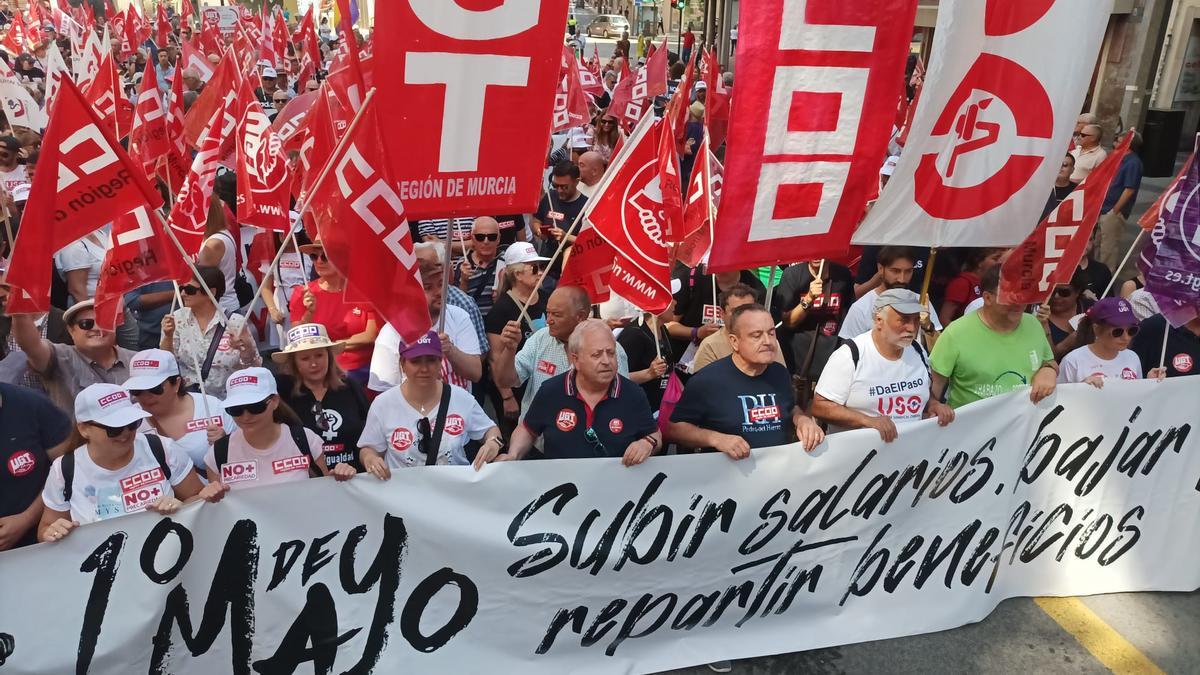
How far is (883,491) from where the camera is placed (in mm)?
4098

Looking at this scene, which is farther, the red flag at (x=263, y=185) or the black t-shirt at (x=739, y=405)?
the red flag at (x=263, y=185)

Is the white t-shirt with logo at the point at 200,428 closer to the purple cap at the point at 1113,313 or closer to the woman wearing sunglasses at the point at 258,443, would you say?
the woman wearing sunglasses at the point at 258,443

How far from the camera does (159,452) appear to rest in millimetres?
3543

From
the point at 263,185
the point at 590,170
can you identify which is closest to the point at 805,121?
the point at 263,185

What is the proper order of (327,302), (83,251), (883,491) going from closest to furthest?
(883,491)
(327,302)
(83,251)

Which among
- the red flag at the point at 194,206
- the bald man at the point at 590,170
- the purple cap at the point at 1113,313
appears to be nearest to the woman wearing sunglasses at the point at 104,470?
the red flag at the point at 194,206

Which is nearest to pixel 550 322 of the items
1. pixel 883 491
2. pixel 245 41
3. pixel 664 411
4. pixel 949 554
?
pixel 664 411

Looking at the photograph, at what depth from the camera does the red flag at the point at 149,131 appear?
24.3 ft

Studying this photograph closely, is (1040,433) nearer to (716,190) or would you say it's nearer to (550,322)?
(550,322)

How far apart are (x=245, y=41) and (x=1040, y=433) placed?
1042 centimetres

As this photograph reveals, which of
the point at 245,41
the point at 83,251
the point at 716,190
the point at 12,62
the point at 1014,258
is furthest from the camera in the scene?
the point at 12,62

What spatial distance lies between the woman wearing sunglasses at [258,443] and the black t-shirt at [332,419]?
0.31 meters

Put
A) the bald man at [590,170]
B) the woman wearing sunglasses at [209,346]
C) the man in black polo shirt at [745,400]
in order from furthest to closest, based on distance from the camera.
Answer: the bald man at [590,170]
the woman wearing sunglasses at [209,346]
the man in black polo shirt at [745,400]

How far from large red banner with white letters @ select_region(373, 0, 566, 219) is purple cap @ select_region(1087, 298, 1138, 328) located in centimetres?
302
